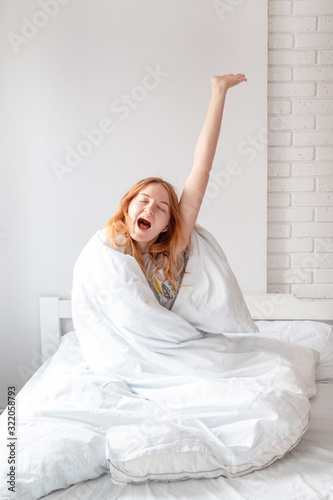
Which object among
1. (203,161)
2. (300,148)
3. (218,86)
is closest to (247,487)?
(203,161)

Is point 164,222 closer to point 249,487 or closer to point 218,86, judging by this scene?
point 218,86

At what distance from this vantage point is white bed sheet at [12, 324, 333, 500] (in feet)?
3.18

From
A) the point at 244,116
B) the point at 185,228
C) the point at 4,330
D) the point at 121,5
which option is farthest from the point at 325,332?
the point at 121,5

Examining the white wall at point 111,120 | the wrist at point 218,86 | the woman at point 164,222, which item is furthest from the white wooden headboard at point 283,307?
the wrist at point 218,86

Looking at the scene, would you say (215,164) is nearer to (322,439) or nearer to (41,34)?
(41,34)

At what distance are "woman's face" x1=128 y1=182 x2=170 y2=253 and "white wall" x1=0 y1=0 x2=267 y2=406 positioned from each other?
675mm

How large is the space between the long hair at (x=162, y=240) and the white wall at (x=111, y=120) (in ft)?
2.12

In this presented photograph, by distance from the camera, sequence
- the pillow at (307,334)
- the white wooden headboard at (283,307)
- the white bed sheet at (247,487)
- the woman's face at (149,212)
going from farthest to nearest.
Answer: the white wooden headboard at (283,307) → the pillow at (307,334) → the woman's face at (149,212) → the white bed sheet at (247,487)

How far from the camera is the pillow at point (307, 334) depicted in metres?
1.75

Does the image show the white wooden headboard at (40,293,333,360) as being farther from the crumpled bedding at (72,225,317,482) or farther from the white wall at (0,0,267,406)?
the crumpled bedding at (72,225,317,482)

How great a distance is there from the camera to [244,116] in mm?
2205

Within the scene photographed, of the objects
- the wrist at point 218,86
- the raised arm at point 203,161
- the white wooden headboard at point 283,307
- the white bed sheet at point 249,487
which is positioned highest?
the wrist at point 218,86

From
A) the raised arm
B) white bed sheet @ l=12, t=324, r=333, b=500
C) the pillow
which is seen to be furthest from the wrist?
white bed sheet @ l=12, t=324, r=333, b=500

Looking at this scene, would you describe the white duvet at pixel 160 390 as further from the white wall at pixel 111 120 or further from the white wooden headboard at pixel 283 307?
the white wall at pixel 111 120
